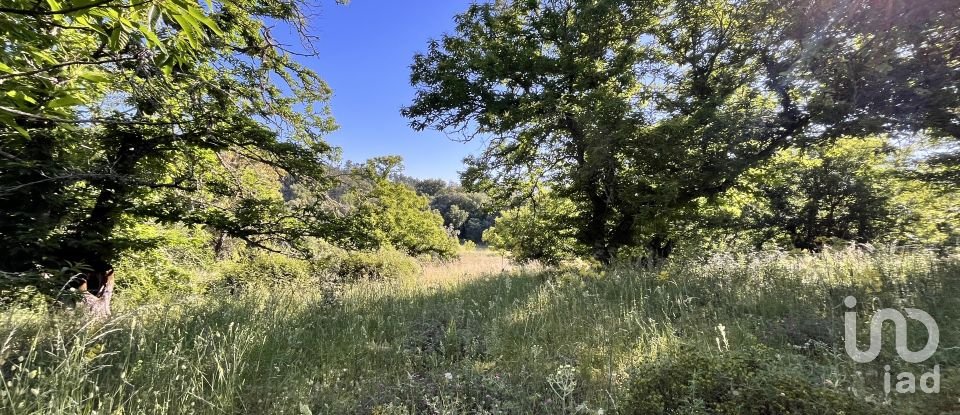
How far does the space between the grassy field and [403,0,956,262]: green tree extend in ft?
8.23

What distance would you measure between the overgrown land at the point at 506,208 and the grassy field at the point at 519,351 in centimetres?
3

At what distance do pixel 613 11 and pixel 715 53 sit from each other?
265cm

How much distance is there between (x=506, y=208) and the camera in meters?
10.4

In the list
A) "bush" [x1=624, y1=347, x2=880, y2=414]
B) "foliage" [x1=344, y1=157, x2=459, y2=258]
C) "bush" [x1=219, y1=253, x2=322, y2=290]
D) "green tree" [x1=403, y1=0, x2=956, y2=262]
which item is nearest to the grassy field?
"bush" [x1=624, y1=347, x2=880, y2=414]

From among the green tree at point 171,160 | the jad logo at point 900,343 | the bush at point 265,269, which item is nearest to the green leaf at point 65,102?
the green tree at point 171,160

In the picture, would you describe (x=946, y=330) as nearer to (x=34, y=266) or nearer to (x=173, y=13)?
(x=173, y=13)

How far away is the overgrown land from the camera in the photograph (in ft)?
7.40

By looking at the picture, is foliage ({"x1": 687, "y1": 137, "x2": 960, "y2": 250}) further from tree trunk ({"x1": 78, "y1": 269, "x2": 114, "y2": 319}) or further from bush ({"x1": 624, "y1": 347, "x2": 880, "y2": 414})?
tree trunk ({"x1": 78, "y1": 269, "x2": 114, "y2": 319})

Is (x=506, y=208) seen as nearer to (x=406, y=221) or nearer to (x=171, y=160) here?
(x=171, y=160)

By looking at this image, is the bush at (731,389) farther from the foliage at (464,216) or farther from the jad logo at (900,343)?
the foliage at (464,216)

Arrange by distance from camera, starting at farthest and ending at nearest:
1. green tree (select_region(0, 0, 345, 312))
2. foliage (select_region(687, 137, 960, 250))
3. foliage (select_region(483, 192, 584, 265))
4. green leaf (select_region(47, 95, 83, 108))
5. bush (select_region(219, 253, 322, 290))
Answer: bush (select_region(219, 253, 322, 290)), foliage (select_region(483, 192, 584, 265)), foliage (select_region(687, 137, 960, 250)), green tree (select_region(0, 0, 345, 312)), green leaf (select_region(47, 95, 83, 108))

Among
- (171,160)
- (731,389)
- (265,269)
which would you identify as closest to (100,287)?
(171,160)

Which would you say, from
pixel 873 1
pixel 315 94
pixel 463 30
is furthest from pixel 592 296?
pixel 463 30

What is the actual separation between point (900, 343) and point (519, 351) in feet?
9.62
